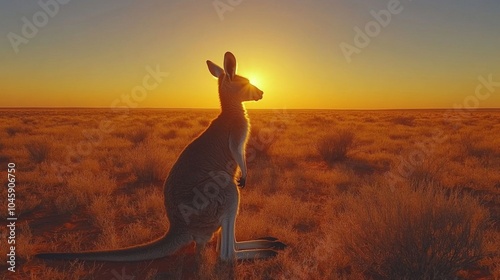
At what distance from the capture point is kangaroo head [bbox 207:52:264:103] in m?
4.45

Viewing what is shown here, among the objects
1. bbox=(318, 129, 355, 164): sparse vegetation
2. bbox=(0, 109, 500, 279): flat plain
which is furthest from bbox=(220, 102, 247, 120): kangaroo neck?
bbox=(318, 129, 355, 164): sparse vegetation

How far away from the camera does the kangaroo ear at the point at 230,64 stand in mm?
4035

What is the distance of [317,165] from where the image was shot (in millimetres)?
11570

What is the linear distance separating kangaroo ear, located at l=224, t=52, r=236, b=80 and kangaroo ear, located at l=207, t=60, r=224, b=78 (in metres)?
0.24

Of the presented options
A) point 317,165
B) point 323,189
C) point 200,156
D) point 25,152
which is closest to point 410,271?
point 200,156

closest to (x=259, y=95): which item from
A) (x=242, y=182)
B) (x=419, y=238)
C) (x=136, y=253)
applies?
(x=242, y=182)

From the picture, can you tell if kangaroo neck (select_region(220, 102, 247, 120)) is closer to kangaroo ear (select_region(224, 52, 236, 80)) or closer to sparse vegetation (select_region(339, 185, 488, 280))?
kangaroo ear (select_region(224, 52, 236, 80))

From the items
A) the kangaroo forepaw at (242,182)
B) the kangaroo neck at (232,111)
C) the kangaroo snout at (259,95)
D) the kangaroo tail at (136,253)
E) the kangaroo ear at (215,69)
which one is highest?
the kangaroo ear at (215,69)

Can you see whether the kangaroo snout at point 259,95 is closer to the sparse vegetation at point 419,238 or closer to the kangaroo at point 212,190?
the kangaroo at point 212,190

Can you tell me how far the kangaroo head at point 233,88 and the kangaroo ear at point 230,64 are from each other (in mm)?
63

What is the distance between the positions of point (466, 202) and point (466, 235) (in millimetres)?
520

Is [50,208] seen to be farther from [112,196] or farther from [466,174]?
[466,174]

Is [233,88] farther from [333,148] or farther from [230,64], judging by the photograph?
[333,148]

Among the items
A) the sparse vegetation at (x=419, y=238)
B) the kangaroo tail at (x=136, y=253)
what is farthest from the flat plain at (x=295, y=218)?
the kangaroo tail at (x=136, y=253)
